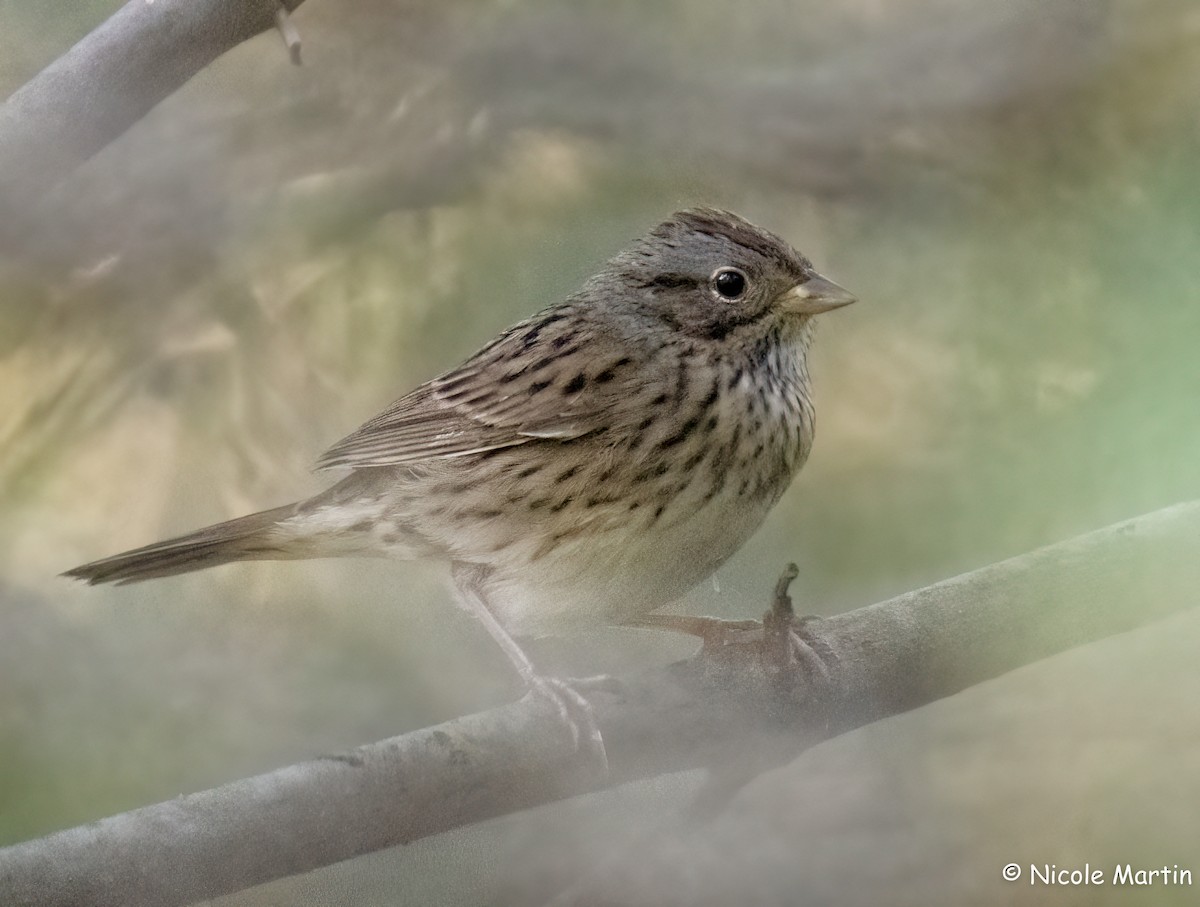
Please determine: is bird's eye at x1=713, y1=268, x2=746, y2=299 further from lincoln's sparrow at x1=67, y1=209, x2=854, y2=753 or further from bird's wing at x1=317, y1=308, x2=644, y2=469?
bird's wing at x1=317, y1=308, x2=644, y2=469

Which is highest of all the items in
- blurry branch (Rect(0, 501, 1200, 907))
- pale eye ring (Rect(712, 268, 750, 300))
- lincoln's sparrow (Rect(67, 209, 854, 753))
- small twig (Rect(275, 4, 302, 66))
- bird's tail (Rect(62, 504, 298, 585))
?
small twig (Rect(275, 4, 302, 66))

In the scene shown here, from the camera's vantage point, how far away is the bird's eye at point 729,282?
4.74 ft

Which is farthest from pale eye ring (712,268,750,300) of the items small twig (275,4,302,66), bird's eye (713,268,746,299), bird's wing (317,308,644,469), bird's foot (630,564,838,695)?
small twig (275,4,302,66)

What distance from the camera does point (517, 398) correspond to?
158cm

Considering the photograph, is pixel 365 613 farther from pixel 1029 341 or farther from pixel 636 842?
pixel 1029 341

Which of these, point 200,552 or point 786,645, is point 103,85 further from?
point 786,645

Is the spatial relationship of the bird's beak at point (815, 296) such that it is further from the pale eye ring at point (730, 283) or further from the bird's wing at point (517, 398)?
the bird's wing at point (517, 398)

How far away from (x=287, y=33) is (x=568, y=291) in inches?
17.4

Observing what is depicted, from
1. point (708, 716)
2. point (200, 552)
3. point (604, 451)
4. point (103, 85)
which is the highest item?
point (103, 85)

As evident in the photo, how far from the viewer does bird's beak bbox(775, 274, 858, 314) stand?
132 centimetres

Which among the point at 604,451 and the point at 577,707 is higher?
the point at 604,451

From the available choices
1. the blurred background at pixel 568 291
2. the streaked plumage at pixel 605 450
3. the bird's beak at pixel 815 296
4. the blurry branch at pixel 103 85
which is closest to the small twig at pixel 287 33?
the blurry branch at pixel 103 85

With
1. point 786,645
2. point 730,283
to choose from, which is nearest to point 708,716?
point 786,645

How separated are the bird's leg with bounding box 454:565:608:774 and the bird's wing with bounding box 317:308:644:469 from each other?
0.47 ft
